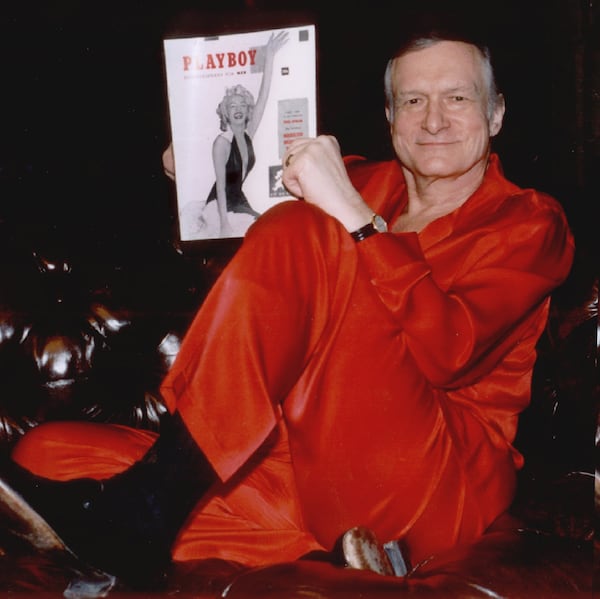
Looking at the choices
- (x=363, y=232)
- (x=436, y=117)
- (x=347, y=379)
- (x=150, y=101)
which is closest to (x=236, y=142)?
(x=150, y=101)

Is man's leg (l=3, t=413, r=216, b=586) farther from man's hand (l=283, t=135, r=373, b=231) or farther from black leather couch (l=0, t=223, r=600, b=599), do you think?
man's hand (l=283, t=135, r=373, b=231)

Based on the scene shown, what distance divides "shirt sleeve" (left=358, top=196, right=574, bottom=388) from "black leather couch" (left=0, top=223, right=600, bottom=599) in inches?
5.6

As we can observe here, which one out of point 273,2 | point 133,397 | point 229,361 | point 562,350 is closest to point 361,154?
point 273,2

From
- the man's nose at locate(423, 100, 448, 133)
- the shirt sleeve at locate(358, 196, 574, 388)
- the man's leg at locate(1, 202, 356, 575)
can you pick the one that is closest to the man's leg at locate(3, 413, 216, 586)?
the man's leg at locate(1, 202, 356, 575)

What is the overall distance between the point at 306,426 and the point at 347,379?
0.07 meters

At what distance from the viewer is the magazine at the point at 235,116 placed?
3.60 feet

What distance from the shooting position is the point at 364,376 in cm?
69

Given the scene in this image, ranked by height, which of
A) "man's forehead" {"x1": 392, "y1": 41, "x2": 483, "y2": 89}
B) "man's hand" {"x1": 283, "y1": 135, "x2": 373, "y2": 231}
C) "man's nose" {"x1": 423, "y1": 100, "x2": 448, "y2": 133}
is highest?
"man's forehead" {"x1": 392, "y1": 41, "x2": 483, "y2": 89}

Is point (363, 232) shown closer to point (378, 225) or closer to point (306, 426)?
point (378, 225)

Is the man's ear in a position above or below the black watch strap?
above

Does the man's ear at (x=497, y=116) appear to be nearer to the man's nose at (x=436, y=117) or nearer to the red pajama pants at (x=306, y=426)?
the man's nose at (x=436, y=117)

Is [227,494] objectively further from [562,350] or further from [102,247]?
[102,247]

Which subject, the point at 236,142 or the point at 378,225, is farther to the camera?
the point at 236,142

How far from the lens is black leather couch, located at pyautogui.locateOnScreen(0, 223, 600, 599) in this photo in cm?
66
